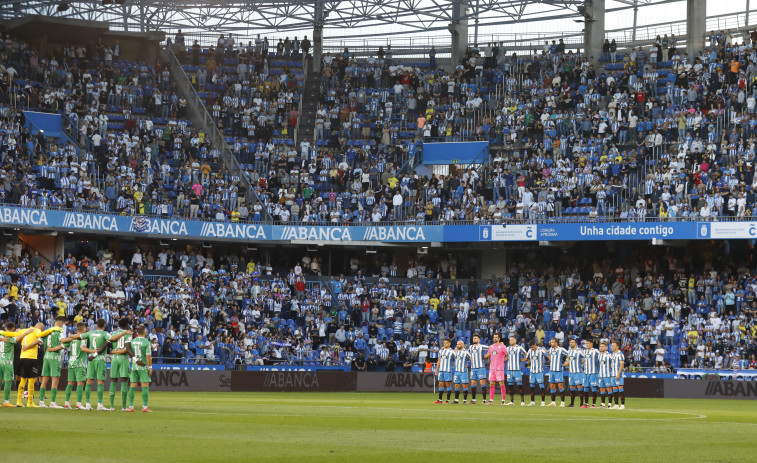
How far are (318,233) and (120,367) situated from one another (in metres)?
30.5

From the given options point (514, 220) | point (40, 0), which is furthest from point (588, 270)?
point (40, 0)

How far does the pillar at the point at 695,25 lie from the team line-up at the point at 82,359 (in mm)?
41309

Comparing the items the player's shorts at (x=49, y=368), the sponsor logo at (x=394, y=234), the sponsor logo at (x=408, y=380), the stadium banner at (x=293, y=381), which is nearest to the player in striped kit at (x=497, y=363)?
the stadium banner at (x=293, y=381)

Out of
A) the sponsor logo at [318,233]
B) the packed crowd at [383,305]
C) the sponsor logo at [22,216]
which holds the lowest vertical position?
the packed crowd at [383,305]

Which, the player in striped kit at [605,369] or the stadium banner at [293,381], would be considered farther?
the stadium banner at [293,381]

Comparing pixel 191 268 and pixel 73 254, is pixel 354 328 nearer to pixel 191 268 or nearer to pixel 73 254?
pixel 191 268

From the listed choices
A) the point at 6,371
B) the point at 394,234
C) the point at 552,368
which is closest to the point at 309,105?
the point at 394,234

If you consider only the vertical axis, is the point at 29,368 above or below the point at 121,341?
below

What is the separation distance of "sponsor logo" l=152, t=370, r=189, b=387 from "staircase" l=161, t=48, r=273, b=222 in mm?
14244

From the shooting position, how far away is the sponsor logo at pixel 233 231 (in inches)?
2025

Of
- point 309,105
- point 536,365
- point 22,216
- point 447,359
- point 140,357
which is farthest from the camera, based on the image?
point 309,105

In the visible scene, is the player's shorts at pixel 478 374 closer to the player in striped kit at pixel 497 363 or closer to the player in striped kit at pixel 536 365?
the player in striped kit at pixel 497 363

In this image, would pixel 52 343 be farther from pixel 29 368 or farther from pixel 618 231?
pixel 618 231

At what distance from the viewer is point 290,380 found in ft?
141
